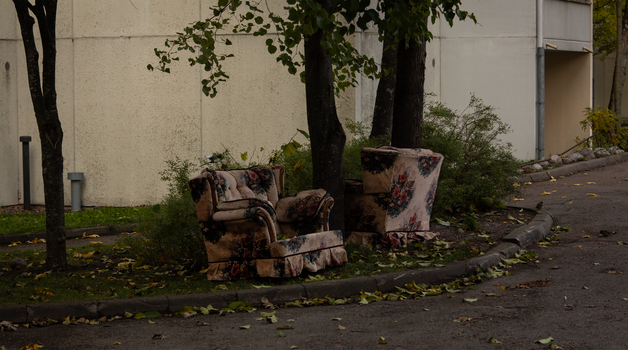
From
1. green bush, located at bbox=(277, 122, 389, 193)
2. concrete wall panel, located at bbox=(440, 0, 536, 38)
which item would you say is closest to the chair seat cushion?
green bush, located at bbox=(277, 122, 389, 193)

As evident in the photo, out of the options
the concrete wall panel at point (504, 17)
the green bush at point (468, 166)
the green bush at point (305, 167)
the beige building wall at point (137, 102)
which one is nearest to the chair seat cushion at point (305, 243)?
the green bush at point (305, 167)

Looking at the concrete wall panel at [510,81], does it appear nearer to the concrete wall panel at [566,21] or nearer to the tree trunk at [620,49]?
the concrete wall panel at [566,21]

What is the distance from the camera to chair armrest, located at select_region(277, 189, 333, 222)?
6344mm

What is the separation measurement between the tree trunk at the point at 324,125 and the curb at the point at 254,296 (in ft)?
4.75

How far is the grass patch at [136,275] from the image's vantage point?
5.34m

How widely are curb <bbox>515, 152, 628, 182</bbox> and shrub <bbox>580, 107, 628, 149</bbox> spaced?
103cm

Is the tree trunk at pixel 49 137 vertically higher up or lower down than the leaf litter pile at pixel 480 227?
higher up

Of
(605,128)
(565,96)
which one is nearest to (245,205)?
(605,128)

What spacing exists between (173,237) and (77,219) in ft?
17.1

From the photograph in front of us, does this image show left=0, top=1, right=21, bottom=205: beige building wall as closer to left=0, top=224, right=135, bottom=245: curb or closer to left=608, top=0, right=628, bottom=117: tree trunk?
left=0, top=224, right=135, bottom=245: curb

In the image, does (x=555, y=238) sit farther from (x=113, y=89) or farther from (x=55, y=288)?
(x=113, y=89)

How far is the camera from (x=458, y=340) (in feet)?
12.7

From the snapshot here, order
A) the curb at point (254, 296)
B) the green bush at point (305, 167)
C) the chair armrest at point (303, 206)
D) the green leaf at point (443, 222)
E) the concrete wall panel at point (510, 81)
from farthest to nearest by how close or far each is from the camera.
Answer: the concrete wall panel at point (510, 81) → the green leaf at point (443, 222) → the green bush at point (305, 167) → the chair armrest at point (303, 206) → the curb at point (254, 296)

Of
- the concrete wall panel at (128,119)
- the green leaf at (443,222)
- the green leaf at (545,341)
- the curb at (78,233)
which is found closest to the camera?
the green leaf at (545,341)
